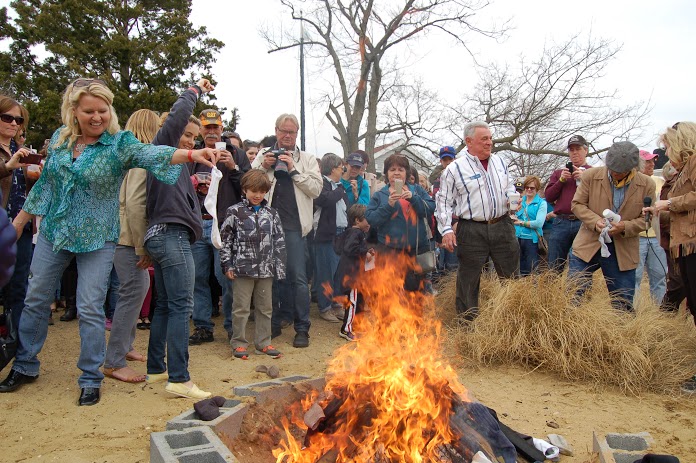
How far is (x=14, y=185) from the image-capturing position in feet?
16.2

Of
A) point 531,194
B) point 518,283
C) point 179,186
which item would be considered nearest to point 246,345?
point 179,186

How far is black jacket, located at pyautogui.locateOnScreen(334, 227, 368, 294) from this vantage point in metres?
6.41

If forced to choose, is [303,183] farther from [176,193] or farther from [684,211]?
[684,211]

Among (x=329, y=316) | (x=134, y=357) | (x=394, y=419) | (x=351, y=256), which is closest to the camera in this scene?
(x=394, y=419)

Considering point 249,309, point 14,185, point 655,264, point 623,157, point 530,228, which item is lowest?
point 249,309

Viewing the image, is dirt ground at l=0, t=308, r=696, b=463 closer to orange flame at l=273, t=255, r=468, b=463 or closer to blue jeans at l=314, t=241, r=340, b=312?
orange flame at l=273, t=255, r=468, b=463

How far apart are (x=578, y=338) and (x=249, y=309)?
325cm

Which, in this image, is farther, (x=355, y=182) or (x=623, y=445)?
(x=355, y=182)

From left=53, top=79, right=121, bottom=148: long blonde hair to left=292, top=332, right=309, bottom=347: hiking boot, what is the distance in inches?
119

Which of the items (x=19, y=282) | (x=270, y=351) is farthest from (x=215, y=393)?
(x=19, y=282)

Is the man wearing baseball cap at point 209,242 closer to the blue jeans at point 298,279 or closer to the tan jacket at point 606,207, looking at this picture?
the blue jeans at point 298,279

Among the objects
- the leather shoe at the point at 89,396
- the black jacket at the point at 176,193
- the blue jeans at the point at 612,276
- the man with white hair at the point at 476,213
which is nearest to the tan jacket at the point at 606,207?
the blue jeans at the point at 612,276

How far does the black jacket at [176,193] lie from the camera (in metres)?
4.08

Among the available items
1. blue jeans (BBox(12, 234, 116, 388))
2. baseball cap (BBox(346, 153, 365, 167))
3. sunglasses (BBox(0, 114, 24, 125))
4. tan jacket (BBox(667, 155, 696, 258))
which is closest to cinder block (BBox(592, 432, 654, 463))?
tan jacket (BBox(667, 155, 696, 258))
